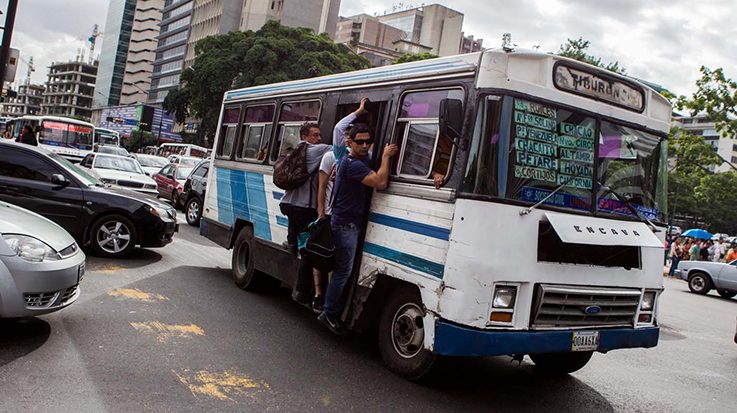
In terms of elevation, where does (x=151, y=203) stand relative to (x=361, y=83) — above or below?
below

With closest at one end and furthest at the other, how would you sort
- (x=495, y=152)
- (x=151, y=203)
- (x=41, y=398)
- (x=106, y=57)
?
(x=41, y=398) → (x=495, y=152) → (x=151, y=203) → (x=106, y=57)

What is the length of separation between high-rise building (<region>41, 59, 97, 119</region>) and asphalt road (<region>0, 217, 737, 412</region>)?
17277cm

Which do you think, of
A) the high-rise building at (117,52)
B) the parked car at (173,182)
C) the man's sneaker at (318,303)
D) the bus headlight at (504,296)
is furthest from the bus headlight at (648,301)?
the high-rise building at (117,52)

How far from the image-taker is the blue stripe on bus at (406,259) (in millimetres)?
4832

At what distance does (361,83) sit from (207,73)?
40.0 m

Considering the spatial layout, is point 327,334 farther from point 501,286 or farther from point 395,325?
point 501,286

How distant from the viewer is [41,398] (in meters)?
4.11

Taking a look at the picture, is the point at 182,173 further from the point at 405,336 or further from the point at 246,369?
the point at 405,336

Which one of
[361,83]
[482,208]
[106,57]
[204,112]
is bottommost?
[482,208]

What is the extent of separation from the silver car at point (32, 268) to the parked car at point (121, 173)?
35.5 ft

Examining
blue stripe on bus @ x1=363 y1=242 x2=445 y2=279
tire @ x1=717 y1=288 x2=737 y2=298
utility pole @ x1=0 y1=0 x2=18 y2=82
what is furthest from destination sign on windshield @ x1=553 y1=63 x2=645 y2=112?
tire @ x1=717 y1=288 x2=737 y2=298

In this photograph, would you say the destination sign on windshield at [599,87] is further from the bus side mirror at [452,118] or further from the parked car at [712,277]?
the parked car at [712,277]

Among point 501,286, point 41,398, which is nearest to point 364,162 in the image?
point 501,286

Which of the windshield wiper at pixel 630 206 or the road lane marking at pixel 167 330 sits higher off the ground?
the windshield wiper at pixel 630 206
